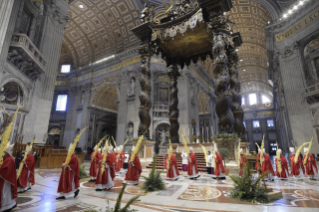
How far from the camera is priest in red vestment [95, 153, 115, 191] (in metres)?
4.32

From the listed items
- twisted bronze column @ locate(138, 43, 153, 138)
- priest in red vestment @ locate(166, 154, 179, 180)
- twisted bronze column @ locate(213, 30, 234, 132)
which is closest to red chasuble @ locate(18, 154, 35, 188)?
priest in red vestment @ locate(166, 154, 179, 180)

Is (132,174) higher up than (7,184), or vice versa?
(7,184)

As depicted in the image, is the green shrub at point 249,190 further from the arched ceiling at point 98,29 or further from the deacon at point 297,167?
the arched ceiling at point 98,29

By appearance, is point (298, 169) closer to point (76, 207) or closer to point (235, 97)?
point (235, 97)

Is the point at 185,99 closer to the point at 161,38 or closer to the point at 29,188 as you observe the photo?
the point at 161,38

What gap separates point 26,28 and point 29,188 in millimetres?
10372

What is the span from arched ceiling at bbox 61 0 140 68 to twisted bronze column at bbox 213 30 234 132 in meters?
14.2

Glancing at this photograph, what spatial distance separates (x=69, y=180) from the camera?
369 centimetres

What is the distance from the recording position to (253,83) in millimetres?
32438

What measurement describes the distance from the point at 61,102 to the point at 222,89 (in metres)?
23.6

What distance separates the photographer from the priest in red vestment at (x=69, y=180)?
3.61 meters

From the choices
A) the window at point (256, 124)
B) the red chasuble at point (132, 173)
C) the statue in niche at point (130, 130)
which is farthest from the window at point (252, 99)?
the red chasuble at point (132, 173)

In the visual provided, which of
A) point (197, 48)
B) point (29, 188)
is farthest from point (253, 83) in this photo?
point (29, 188)

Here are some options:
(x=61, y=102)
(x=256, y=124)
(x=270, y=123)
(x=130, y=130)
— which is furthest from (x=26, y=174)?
(x=270, y=123)
